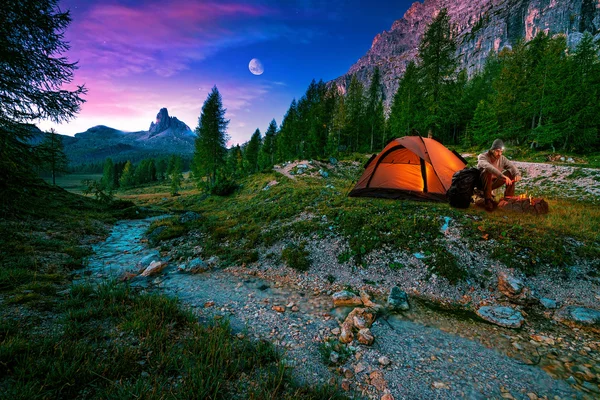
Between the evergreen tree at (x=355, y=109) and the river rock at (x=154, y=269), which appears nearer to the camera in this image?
the river rock at (x=154, y=269)

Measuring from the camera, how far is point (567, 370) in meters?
3.26

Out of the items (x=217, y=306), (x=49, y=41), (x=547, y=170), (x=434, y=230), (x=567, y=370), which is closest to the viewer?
(x=567, y=370)

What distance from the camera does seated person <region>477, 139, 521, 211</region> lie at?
7.72 metres

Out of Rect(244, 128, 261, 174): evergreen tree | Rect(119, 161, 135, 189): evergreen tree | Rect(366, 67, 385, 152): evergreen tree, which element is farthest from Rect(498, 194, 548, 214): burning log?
Rect(119, 161, 135, 189): evergreen tree

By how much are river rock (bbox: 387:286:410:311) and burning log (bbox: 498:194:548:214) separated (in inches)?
232

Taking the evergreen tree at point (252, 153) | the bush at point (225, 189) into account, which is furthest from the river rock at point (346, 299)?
the evergreen tree at point (252, 153)

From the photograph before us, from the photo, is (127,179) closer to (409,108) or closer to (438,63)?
(409,108)

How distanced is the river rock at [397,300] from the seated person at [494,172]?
5.54 metres

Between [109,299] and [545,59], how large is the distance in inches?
1758

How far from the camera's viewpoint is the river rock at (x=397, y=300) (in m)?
4.82

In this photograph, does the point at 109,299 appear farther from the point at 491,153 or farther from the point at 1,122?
the point at 491,153

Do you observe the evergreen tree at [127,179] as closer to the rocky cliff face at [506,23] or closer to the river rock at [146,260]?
the river rock at [146,260]

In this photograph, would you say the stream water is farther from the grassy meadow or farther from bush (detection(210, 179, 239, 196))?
bush (detection(210, 179, 239, 196))

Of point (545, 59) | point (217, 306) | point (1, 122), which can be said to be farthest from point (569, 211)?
point (545, 59)
